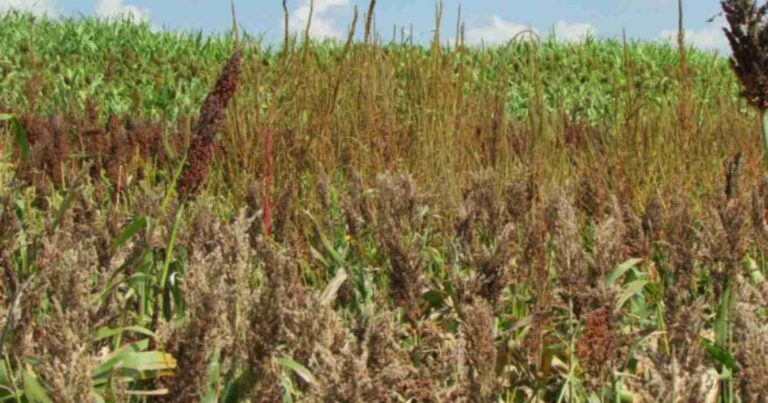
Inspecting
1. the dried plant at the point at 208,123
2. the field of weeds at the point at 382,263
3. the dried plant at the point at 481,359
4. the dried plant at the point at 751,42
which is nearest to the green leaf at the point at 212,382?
the field of weeds at the point at 382,263

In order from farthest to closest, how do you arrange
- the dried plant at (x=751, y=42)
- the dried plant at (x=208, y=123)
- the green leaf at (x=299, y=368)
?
the dried plant at (x=751, y=42) → the dried plant at (x=208, y=123) → the green leaf at (x=299, y=368)

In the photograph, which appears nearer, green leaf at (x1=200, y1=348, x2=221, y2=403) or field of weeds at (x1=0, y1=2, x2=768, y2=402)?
field of weeds at (x1=0, y1=2, x2=768, y2=402)

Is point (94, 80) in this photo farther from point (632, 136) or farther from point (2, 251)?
point (2, 251)

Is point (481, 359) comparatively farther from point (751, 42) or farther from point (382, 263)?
point (382, 263)

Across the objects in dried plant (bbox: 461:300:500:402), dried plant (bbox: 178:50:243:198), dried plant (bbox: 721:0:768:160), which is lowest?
dried plant (bbox: 461:300:500:402)

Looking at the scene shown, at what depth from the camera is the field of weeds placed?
1.39 meters

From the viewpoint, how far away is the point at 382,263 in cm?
322

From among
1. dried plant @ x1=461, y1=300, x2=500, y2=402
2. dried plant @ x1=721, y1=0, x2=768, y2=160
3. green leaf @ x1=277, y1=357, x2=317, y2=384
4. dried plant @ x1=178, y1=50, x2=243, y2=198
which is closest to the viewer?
dried plant @ x1=461, y1=300, x2=500, y2=402

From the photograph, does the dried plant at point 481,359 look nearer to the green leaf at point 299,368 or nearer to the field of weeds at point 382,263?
the field of weeds at point 382,263

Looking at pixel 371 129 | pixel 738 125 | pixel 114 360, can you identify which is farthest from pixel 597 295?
pixel 738 125

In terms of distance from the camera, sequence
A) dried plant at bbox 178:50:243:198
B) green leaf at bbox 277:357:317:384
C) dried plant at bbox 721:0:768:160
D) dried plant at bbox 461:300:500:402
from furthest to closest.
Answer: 1. dried plant at bbox 721:0:768:160
2. dried plant at bbox 178:50:243:198
3. green leaf at bbox 277:357:317:384
4. dried plant at bbox 461:300:500:402

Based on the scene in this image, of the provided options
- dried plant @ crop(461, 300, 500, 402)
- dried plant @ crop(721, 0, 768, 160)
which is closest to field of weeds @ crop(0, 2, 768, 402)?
dried plant @ crop(461, 300, 500, 402)

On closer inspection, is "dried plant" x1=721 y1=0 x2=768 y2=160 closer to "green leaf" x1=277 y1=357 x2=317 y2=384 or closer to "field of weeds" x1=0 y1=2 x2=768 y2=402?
"field of weeds" x1=0 y1=2 x2=768 y2=402

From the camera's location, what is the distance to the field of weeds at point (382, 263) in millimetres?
1394
